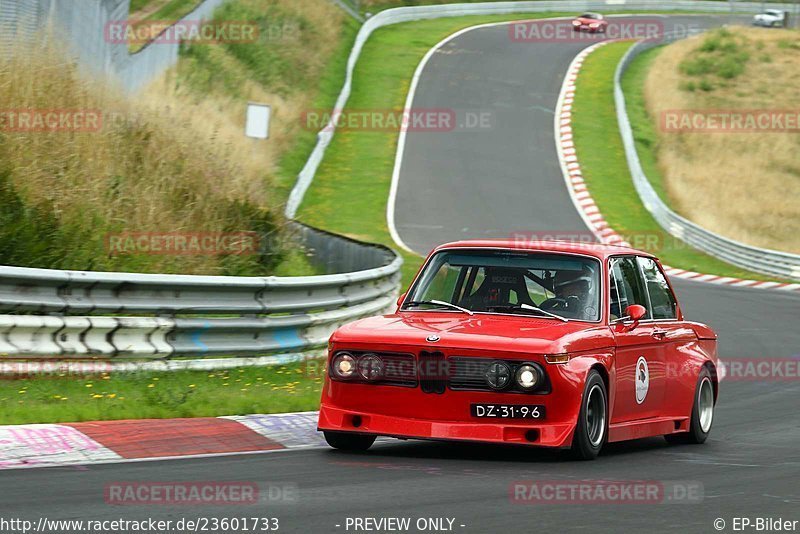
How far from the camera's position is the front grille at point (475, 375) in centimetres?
854

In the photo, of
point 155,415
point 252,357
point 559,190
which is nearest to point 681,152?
point 559,190

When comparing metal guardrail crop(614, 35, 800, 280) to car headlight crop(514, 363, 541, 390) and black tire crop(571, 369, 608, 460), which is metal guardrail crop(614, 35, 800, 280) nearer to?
black tire crop(571, 369, 608, 460)

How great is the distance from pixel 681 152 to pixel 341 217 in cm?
1723

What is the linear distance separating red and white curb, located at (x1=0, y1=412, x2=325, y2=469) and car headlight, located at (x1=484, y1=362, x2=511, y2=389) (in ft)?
5.16

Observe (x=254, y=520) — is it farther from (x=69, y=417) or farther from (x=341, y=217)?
(x=341, y=217)

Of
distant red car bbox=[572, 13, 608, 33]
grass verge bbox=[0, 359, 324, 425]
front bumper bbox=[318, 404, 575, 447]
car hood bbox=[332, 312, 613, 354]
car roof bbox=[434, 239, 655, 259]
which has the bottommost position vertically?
grass verge bbox=[0, 359, 324, 425]

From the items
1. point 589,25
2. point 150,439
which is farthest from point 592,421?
point 589,25

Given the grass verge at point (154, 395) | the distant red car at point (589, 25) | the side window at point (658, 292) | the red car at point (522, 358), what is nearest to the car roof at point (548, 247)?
the red car at point (522, 358)

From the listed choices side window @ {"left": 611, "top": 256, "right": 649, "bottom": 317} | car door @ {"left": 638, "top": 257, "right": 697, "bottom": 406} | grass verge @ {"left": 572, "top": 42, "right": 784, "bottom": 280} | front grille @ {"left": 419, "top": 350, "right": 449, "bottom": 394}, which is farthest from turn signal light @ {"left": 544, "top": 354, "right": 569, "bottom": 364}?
grass verge @ {"left": 572, "top": 42, "right": 784, "bottom": 280}

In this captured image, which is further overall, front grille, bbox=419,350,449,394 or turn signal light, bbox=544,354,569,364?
front grille, bbox=419,350,449,394

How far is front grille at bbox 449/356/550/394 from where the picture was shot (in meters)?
8.54

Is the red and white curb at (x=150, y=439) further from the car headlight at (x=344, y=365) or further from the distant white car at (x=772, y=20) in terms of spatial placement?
the distant white car at (x=772, y=20)

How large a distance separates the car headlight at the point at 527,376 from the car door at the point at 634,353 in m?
1.03

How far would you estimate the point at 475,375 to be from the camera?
28.2ft
